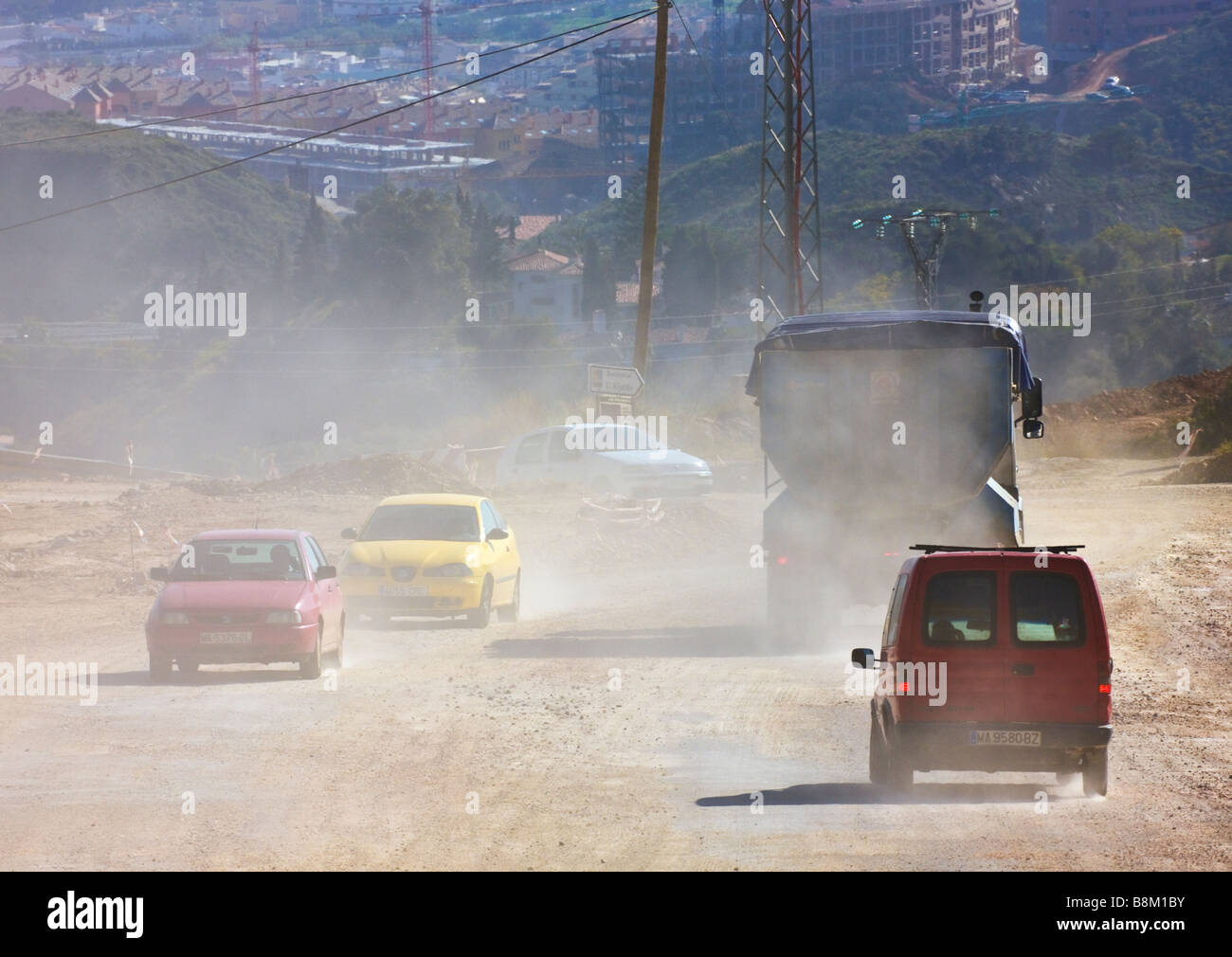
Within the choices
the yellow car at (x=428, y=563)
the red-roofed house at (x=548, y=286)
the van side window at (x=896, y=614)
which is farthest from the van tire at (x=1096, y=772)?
the red-roofed house at (x=548, y=286)

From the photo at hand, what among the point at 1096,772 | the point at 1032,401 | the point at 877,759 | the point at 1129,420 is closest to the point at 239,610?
the point at 877,759

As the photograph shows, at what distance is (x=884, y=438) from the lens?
19312 mm

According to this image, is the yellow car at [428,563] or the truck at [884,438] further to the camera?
the yellow car at [428,563]

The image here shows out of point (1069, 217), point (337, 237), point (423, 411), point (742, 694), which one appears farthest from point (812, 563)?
point (1069, 217)

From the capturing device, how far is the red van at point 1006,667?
36.0ft

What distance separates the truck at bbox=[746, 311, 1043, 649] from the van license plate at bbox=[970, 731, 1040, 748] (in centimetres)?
826

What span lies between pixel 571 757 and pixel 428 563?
8546 mm

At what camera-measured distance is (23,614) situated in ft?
78.6

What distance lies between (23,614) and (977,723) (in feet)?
54.0

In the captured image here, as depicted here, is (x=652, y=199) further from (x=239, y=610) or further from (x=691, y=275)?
(x=691, y=275)

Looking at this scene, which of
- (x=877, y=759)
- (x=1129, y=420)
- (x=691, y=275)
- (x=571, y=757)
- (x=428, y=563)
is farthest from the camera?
(x=691, y=275)

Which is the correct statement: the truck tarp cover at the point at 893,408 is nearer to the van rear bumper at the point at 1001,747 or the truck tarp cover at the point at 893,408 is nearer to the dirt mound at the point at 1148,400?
the van rear bumper at the point at 1001,747

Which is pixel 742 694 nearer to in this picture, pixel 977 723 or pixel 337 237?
pixel 977 723

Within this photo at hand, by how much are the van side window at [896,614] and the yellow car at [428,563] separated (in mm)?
9712
